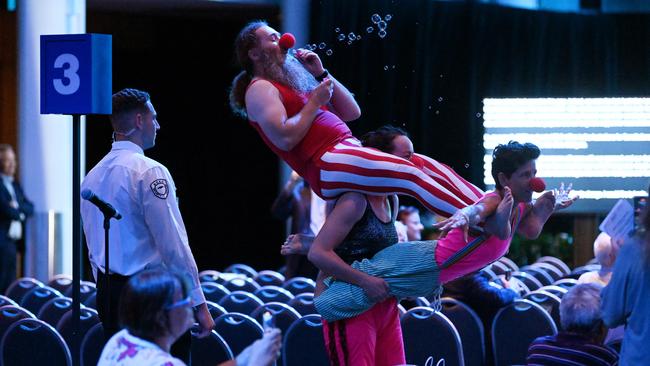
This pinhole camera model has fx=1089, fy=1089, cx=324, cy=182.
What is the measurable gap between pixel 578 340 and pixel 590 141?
6.54 meters

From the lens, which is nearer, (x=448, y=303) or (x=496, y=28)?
(x=448, y=303)

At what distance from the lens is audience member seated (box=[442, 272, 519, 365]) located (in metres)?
4.95

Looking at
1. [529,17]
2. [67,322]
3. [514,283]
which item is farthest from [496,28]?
[67,322]

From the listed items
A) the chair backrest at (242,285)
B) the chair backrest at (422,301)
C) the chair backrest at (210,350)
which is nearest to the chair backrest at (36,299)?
the chair backrest at (242,285)

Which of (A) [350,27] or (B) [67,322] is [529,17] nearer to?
(A) [350,27]

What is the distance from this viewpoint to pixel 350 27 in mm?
10586

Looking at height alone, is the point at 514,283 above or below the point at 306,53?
below

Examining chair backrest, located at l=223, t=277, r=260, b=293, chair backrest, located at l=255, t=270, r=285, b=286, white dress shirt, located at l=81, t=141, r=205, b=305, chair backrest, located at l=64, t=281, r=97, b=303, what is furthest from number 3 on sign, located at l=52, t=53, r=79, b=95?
chair backrest, located at l=255, t=270, r=285, b=286

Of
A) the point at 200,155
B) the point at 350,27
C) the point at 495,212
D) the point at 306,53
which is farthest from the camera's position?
the point at 200,155

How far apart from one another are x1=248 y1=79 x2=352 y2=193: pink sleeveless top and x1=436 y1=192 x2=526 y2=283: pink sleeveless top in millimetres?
453

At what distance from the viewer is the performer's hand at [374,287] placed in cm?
347

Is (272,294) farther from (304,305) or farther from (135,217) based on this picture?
(135,217)

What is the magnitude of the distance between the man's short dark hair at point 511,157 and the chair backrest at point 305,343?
1410 mm

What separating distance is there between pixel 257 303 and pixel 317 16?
593cm
